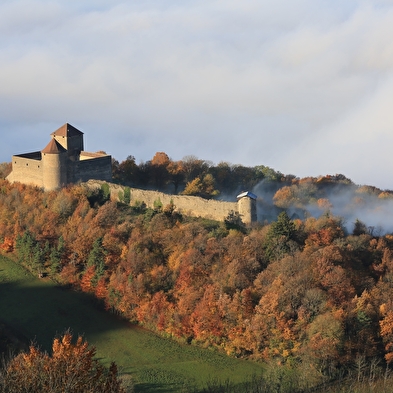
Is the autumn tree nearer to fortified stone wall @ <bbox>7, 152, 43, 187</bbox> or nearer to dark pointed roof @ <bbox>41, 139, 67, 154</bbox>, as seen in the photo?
dark pointed roof @ <bbox>41, 139, 67, 154</bbox>

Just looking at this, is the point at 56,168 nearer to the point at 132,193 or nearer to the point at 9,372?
the point at 132,193

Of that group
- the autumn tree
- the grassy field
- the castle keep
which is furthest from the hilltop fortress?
the autumn tree

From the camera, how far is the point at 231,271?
43406mm

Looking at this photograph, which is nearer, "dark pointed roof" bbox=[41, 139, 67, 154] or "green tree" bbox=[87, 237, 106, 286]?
"green tree" bbox=[87, 237, 106, 286]

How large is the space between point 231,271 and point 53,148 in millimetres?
13606

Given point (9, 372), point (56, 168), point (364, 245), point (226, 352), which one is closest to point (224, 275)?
point (226, 352)

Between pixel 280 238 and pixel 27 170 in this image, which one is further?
pixel 27 170

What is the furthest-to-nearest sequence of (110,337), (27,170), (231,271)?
(27,170) < (231,271) < (110,337)

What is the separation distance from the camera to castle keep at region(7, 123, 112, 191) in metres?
50.5

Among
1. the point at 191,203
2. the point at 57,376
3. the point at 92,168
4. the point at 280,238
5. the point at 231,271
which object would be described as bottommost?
the point at 57,376

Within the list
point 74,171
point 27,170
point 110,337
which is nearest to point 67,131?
point 74,171

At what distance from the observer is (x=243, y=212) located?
153 ft

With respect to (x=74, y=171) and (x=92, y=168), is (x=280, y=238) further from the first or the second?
(x=74, y=171)

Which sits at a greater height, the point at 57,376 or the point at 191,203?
the point at 191,203
